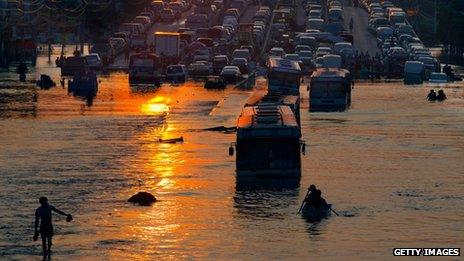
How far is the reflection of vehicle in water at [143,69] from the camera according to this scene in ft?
492

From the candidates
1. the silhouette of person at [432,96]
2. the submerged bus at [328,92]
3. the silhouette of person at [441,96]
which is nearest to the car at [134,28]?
the silhouette of person at [432,96]

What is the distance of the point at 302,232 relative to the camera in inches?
2454

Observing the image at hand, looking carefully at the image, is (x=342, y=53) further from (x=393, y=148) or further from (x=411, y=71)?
(x=393, y=148)

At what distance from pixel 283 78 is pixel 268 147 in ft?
157

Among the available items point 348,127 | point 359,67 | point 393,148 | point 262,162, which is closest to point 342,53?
point 359,67

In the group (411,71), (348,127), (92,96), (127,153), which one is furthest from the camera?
(411,71)

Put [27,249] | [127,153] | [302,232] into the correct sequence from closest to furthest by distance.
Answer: [27,249] → [302,232] → [127,153]

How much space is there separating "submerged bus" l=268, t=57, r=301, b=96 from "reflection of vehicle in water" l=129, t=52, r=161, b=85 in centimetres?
2750

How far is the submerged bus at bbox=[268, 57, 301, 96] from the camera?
398 feet

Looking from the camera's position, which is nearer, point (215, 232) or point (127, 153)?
point (215, 232)

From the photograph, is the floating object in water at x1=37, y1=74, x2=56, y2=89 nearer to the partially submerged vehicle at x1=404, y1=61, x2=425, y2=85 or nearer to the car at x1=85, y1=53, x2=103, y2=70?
the car at x1=85, y1=53, x2=103, y2=70

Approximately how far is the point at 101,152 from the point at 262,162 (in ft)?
57.9

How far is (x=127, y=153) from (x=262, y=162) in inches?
662

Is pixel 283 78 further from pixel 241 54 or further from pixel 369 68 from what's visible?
pixel 241 54
